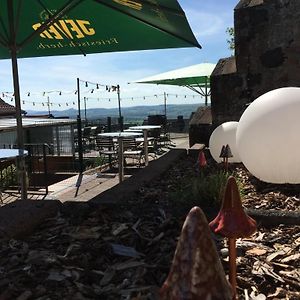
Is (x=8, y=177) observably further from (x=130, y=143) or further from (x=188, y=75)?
(x=188, y=75)

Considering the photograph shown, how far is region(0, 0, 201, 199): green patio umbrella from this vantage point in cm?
577

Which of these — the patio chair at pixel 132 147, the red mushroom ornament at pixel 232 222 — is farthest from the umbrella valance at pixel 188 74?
the red mushroom ornament at pixel 232 222

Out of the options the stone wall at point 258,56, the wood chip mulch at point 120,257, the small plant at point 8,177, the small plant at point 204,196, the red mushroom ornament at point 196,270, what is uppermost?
the stone wall at point 258,56

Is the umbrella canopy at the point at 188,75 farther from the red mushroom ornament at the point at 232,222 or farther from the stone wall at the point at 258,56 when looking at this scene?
the red mushroom ornament at the point at 232,222

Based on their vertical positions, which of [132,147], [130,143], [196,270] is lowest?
[132,147]

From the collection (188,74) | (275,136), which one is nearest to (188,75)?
(188,74)

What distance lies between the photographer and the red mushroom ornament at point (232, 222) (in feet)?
6.81

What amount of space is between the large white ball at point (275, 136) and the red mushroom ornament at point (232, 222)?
239 centimetres

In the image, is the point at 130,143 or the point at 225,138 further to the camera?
the point at 130,143

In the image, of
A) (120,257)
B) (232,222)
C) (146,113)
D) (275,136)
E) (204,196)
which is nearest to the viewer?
(232,222)

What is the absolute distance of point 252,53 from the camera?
8344mm

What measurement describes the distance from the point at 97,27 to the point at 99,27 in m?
0.03

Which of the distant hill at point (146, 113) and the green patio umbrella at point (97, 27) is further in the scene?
the distant hill at point (146, 113)

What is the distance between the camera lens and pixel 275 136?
4359mm
